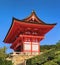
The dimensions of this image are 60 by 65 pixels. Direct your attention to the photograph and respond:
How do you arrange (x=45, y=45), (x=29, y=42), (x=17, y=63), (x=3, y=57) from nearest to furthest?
(x=3, y=57) → (x=17, y=63) → (x=29, y=42) → (x=45, y=45)

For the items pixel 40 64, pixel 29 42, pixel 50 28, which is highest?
pixel 50 28

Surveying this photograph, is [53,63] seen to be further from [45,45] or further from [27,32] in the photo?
[45,45]

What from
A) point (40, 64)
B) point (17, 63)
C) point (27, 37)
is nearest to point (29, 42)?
point (27, 37)

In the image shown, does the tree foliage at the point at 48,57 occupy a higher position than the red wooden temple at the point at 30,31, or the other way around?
the red wooden temple at the point at 30,31

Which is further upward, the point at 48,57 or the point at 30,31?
the point at 30,31

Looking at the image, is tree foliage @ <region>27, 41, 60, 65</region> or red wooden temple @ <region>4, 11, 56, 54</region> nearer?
tree foliage @ <region>27, 41, 60, 65</region>

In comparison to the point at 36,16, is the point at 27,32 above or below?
below

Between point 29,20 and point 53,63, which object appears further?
point 29,20

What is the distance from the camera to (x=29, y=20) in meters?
42.0

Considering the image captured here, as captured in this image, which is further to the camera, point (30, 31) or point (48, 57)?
point (30, 31)

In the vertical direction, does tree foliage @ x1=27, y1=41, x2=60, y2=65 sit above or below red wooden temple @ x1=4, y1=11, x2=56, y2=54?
below

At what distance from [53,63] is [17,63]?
9800mm

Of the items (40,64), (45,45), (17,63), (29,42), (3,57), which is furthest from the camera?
(45,45)

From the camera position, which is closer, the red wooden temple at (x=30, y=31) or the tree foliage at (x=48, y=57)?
the tree foliage at (x=48, y=57)
